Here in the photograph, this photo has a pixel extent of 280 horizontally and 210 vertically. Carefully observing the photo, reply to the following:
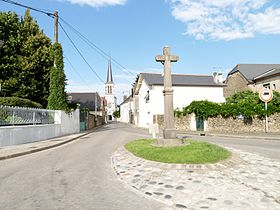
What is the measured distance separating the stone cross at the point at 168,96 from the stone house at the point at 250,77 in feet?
88.1

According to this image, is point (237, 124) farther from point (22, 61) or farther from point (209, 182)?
point (22, 61)

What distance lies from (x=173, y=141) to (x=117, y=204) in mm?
6205

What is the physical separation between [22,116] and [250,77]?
116ft

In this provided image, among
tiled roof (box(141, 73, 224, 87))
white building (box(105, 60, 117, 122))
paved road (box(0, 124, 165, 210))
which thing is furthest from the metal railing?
white building (box(105, 60, 117, 122))

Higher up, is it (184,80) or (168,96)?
(184,80)

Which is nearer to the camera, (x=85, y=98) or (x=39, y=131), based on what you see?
(x=39, y=131)

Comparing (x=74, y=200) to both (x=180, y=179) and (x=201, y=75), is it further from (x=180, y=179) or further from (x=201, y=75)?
(x=201, y=75)

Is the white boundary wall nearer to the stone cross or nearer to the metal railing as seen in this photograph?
the metal railing

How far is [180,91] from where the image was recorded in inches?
1578

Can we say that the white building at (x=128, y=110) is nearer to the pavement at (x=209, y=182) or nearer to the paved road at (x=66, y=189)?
the paved road at (x=66, y=189)

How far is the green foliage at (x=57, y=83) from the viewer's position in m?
22.5

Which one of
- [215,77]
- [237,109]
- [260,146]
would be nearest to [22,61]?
[237,109]

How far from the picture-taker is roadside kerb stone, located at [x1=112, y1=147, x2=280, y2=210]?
190 inches

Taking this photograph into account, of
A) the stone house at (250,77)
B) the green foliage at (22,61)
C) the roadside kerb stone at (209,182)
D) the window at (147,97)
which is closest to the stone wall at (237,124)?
the window at (147,97)
